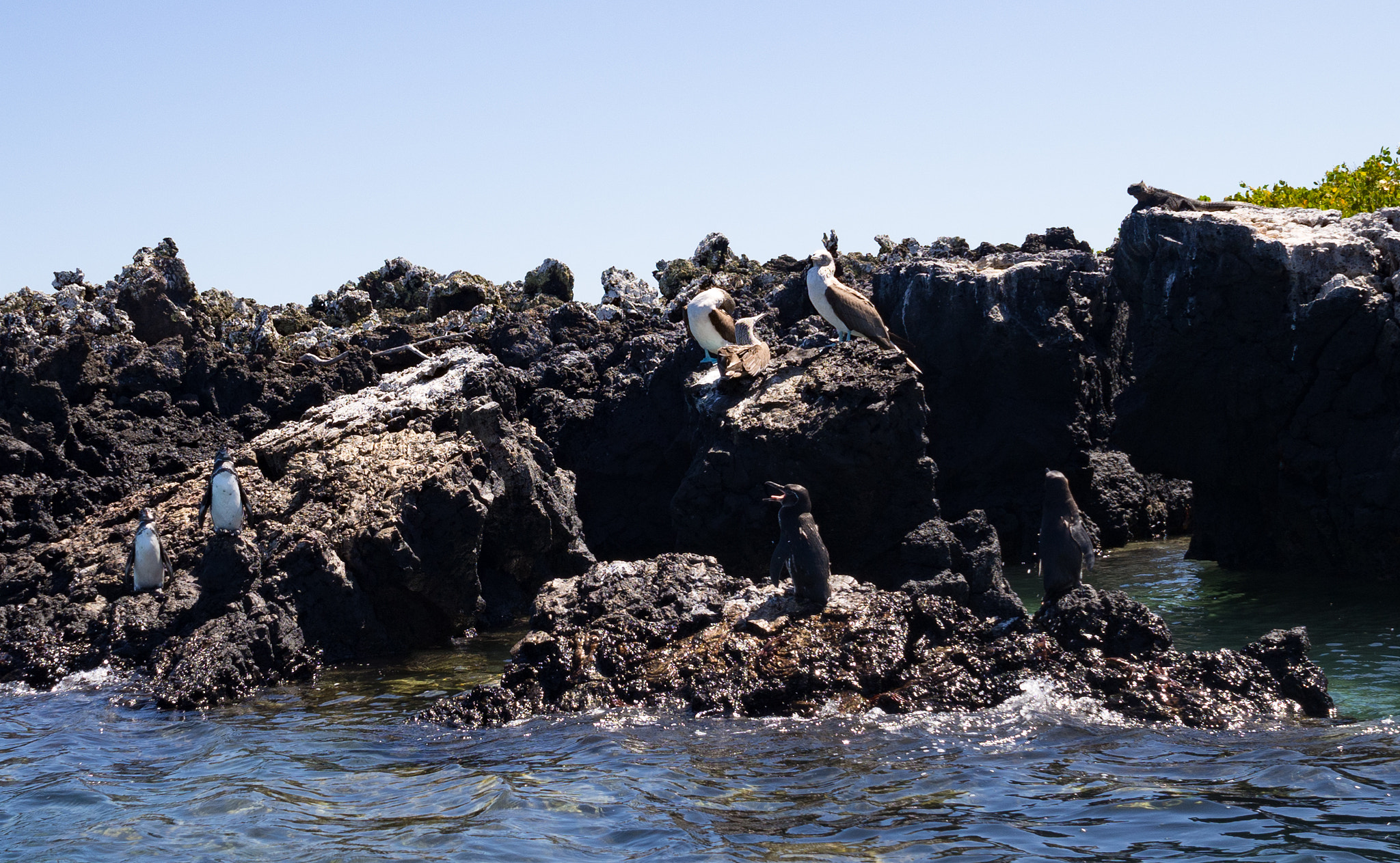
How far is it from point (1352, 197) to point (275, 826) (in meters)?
22.3

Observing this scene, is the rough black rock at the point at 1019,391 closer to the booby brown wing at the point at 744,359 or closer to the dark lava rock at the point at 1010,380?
the dark lava rock at the point at 1010,380

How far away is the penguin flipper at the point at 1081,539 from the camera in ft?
32.7

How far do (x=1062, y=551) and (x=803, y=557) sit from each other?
2434 mm

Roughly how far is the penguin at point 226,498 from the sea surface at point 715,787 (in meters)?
3.15

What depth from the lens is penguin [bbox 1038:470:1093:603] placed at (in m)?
9.98

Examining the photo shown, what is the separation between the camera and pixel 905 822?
22.2ft

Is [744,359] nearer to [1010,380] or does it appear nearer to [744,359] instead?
[744,359]

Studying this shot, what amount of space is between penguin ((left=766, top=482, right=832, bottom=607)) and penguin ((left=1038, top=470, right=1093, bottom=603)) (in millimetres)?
1970

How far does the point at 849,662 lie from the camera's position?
9.11m

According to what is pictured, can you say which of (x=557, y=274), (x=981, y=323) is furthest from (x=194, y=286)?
(x=981, y=323)

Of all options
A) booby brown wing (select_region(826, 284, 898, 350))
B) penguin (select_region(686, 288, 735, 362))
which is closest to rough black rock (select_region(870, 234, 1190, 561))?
penguin (select_region(686, 288, 735, 362))

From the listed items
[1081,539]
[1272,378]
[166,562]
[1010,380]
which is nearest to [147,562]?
[166,562]

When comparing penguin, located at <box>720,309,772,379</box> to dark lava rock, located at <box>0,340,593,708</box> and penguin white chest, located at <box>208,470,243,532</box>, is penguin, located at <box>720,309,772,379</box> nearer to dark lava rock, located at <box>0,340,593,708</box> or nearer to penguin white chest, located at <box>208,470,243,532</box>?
dark lava rock, located at <box>0,340,593,708</box>

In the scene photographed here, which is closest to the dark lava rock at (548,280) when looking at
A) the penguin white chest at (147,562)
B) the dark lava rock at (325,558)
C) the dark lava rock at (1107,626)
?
the dark lava rock at (325,558)
